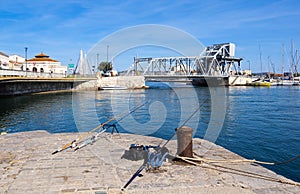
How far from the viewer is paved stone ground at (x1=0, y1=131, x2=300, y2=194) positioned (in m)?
6.08

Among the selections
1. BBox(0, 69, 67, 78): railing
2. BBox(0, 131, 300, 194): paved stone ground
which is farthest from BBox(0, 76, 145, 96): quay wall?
BBox(0, 131, 300, 194): paved stone ground

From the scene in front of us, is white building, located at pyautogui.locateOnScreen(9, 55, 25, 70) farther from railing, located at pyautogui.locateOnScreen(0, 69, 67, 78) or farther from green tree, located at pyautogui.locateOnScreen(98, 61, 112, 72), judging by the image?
green tree, located at pyautogui.locateOnScreen(98, 61, 112, 72)

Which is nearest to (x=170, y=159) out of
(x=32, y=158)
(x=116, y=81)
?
(x=32, y=158)

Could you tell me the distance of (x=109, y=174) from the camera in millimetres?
6930

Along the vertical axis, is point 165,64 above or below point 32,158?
above

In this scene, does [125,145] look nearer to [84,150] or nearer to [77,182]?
[84,150]

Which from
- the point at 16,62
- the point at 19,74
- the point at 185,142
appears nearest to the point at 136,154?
the point at 185,142

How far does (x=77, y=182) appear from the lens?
641 centimetres

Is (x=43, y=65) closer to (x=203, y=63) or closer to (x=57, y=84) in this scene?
(x=57, y=84)

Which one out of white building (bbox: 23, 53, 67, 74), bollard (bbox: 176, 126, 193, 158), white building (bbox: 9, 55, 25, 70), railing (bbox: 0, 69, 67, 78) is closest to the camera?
bollard (bbox: 176, 126, 193, 158)

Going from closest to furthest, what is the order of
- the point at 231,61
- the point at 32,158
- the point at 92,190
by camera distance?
the point at 92,190
the point at 32,158
the point at 231,61

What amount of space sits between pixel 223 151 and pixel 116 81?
74.1m

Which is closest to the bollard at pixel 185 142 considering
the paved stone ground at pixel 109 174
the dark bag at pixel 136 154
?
the paved stone ground at pixel 109 174

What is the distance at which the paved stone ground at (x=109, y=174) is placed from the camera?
6.08 meters
